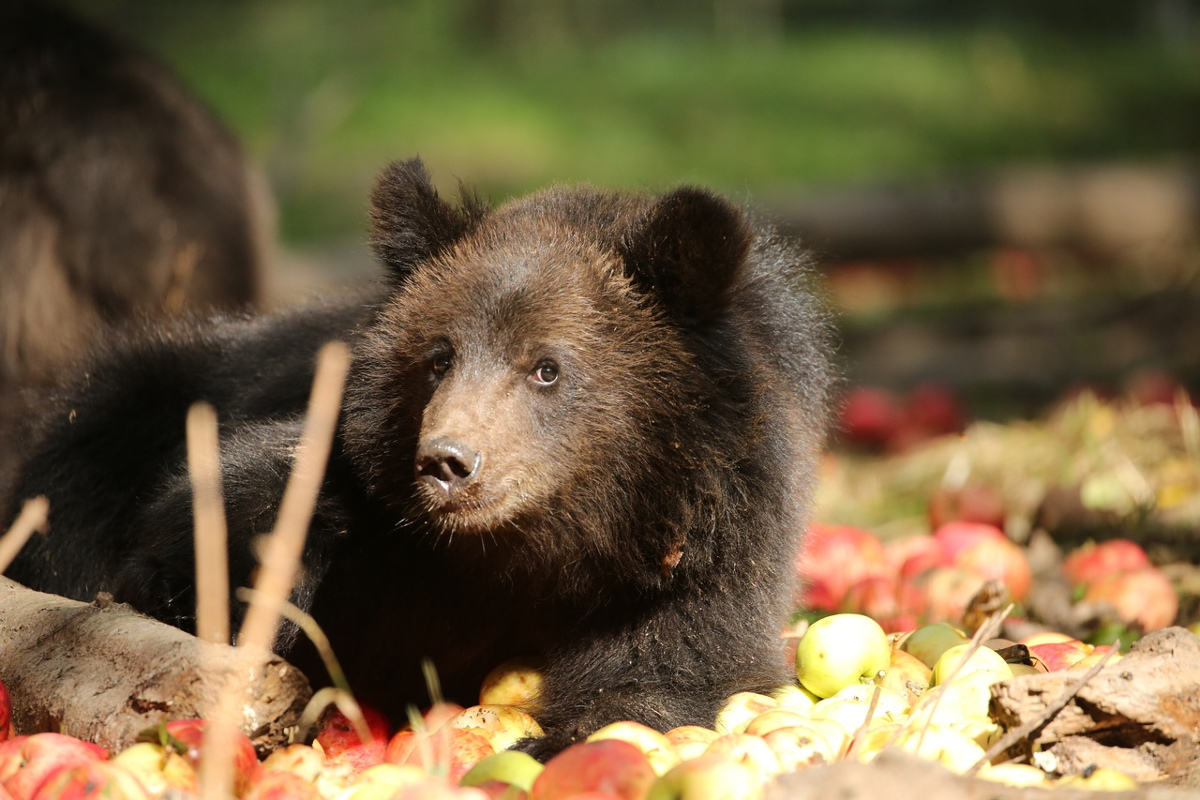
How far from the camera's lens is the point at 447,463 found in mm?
3158

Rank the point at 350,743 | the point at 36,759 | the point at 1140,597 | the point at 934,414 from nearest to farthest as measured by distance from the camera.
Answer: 1. the point at 36,759
2. the point at 350,743
3. the point at 1140,597
4. the point at 934,414

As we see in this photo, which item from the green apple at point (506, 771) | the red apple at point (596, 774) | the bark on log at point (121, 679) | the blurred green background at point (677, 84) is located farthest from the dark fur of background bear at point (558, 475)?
the blurred green background at point (677, 84)

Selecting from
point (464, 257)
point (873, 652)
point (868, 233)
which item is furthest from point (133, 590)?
point (868, 233)

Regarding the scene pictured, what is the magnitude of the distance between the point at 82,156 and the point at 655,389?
3.76 meters

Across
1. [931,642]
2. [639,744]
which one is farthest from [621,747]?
[931,642]

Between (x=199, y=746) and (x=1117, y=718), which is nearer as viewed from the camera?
(x=199, y=746)

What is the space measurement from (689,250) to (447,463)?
2.85 feet

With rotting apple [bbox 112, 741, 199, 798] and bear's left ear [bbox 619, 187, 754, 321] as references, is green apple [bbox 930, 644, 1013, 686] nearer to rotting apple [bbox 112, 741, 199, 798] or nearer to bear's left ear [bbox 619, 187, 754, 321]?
bear's left ear [bbox 619, 187, 754, 321]

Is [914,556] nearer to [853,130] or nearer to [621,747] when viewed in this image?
[621,747]

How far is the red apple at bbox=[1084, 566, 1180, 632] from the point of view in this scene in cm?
454

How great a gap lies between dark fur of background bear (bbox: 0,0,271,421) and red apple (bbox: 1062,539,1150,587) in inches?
152

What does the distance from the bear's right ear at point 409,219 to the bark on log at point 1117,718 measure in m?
1.95

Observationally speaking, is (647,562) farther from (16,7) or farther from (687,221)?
(16,7)

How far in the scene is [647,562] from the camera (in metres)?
3.54
